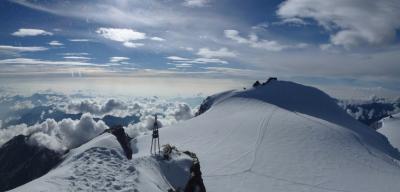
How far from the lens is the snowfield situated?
26.7 meters

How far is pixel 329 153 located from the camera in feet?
232

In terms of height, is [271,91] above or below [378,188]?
above

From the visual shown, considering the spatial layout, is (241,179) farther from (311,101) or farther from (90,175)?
(311,101)

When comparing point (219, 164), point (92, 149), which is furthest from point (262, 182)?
point (92, 149)

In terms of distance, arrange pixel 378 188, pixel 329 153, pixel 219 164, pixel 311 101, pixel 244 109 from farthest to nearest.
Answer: pixel 311 101 → pixel 244 109 → pixel 329 153 → pixel 219 164 → pixel 378 188

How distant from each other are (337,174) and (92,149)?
157ft

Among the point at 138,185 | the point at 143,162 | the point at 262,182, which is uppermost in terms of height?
the point at 138,185

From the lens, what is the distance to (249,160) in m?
67.1

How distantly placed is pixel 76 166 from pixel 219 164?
4321cm

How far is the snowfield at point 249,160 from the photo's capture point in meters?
26.7

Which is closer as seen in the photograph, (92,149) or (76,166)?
(76,166)

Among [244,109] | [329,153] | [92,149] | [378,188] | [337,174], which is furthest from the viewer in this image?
[244,109]

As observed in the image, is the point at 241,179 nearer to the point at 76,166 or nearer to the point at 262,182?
the point at 262,182

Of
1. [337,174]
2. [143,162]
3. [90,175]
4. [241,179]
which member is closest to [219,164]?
[241,179]
